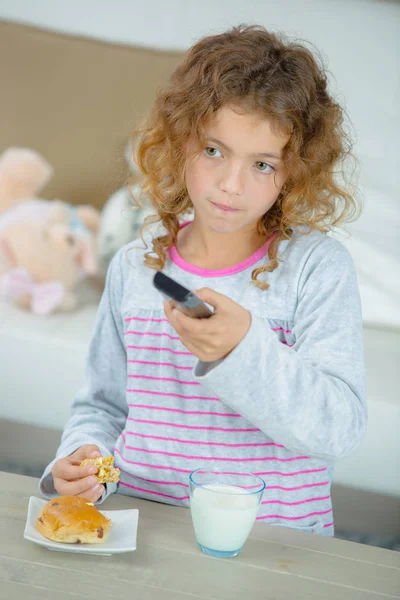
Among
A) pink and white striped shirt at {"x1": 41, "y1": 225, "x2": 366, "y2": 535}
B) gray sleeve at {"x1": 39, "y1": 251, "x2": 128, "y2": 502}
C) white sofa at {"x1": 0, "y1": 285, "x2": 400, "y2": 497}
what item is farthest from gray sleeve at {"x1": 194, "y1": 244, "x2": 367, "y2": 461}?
white sofa at {"x1": 0, "y1": 285, "x2": 400, "y2": 497}

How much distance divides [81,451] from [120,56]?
5.12 feet

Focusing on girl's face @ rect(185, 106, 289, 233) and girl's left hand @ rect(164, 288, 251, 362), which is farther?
girl's face @ rect(185, 106, 289, 233)

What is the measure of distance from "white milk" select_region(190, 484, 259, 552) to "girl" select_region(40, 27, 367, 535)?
97 millimetres

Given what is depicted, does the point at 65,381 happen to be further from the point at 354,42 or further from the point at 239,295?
the point at 354,42

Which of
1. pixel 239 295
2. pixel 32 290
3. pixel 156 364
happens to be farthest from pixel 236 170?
pixel 32 290

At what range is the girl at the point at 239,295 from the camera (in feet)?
3.05

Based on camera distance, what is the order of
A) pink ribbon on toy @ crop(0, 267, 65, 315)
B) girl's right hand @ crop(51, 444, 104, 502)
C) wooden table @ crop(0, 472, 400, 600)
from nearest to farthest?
wooden table @ crop(0, 472, 400, 600), girl's right hand @ crop(51, 444, 104, 502), pink ribbon on toy @ crop(0, 267, 65, 315)

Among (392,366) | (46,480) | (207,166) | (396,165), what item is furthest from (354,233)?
(46,480)

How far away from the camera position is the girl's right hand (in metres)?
0.92

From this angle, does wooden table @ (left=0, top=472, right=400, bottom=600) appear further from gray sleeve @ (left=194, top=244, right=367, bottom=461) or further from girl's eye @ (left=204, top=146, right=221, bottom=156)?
girl's eye @ (left=204, top=146, right=221, bottom=156)

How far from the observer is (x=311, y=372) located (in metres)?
0.88

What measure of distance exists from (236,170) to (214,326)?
283 mm

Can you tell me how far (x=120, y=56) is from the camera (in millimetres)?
2268

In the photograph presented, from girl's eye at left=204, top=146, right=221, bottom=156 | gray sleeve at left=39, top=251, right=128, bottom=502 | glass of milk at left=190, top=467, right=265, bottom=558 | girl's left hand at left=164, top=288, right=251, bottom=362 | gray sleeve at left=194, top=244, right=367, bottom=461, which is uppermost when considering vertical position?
girl's eye at left=204, top=146, right=221, bottom=156
